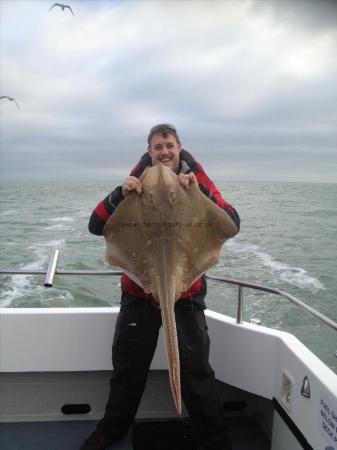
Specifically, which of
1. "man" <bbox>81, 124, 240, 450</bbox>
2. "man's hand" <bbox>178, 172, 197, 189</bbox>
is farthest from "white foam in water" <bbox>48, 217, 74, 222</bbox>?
"man's hand" <bbox>178, 172, 197, 189</bbox>

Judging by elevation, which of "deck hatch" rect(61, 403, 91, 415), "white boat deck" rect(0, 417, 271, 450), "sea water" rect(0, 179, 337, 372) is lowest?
"sea water" rect(0, 179, 337, 372)

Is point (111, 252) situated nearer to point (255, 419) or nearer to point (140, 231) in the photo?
point (140, 231)

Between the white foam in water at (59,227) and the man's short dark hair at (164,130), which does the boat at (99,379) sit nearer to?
the man's short dark hair at (164,130)

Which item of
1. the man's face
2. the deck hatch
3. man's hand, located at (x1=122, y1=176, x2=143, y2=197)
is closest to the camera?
man's hand, located at (x1=122, y1=176, x2=143, y2=197)

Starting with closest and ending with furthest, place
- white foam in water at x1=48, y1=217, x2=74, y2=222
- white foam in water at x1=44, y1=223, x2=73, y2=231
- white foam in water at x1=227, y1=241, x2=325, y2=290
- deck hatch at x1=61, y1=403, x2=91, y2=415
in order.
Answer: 1. deck hatch at x1=61, y1=403, x2=91, y2=415
2. white foam in water at x1=227, y1=241, x2=325, y2=290
3. white foam in water at x1=44, y1=223, x2=73, y2=231
4. white foam in water at x1=48, y1=217, x2=74, y2=222

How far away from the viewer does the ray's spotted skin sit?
91.5 inches

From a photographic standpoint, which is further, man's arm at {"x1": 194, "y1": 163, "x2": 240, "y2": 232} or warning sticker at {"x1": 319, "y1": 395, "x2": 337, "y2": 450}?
man's arm at {"x1": 194, "y1": 163, "x2": 240, "y2": 232}

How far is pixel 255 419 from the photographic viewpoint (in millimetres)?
3896

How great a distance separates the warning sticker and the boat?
1.57 feet

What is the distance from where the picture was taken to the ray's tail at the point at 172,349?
213cm

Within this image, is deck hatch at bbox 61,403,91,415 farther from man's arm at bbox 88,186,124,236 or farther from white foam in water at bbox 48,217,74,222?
white foam in water at bbox 48,217,74,222

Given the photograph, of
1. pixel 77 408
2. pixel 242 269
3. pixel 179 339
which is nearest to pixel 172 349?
pixel 179 339

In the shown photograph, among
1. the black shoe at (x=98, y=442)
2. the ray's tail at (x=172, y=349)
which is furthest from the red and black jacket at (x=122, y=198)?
the black shoe at (x=98, y=442)

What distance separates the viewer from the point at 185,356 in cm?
306
